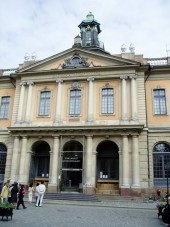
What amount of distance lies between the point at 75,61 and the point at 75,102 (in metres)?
4.24

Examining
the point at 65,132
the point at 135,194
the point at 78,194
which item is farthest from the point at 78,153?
the point at 135,194

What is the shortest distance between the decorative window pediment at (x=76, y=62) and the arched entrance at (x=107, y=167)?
26.0 feet

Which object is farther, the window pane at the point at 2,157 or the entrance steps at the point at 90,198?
the window pane at the point at 2,157

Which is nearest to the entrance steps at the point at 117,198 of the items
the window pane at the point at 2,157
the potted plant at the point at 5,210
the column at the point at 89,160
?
the column at the point at 89,160

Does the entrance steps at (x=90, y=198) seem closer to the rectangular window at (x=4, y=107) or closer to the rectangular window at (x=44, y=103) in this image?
the rectangular window at (x=44, y=103)

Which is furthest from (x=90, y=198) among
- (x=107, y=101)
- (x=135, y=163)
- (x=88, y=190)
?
(x=107, y=101)

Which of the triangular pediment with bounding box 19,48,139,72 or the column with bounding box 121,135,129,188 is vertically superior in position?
the triangular pediment with bounding box 19,48,139,72

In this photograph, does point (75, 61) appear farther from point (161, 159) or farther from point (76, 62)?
point (161, 159)

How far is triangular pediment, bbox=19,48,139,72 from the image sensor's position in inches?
977

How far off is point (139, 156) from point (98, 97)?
21.9ft

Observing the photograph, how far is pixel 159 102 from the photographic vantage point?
24.0m

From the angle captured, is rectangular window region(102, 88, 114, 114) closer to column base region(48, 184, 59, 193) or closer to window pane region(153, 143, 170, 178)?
window pane region(153, 143, 170, 178)

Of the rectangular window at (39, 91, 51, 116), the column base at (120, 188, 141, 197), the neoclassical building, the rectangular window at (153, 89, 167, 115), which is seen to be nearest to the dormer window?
the neoclassical building

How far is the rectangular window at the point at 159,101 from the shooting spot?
23734 mm
